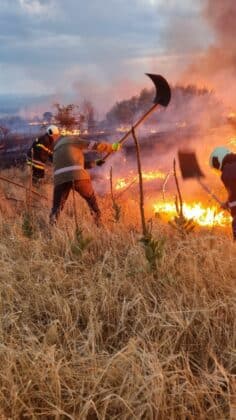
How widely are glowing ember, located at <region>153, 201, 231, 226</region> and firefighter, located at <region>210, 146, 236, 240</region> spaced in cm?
63

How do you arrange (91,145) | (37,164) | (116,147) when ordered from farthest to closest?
(37,164) < (91,145) < (116,147)

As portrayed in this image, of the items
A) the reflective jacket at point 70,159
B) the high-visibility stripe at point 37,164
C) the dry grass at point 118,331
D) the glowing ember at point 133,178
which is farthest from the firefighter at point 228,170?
the glowing ember at point 133,178

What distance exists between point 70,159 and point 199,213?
81.0 inches

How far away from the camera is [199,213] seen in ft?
23.3

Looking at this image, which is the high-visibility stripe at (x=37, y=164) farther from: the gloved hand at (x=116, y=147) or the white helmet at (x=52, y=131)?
the gloved hand at (x=116, y=147)

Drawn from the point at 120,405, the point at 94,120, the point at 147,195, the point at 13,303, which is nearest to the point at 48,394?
the point at 120,405

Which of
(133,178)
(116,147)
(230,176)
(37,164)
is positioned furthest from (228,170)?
(133,178)

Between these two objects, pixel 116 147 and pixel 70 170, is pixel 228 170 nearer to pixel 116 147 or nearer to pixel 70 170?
pixel 116 147

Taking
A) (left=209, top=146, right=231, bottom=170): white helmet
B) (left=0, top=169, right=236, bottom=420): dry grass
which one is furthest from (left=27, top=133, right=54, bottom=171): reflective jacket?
(left=209, top=146, right=231, bottom=170): white helmet

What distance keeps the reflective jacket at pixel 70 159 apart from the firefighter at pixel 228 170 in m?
1.99

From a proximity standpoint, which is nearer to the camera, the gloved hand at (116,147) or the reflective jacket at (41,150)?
the gloved hand at (116,147)

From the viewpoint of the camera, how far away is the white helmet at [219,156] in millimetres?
5252

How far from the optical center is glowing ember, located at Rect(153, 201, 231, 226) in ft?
21.0

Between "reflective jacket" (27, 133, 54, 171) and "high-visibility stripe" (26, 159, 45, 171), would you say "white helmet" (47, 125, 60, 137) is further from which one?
"high-visibility stripe" (26, 159, 45, 171)
